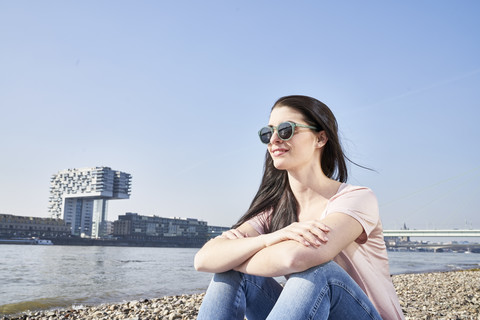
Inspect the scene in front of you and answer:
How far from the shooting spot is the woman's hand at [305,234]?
1.45m

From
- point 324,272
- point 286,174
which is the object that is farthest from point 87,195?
point 324,272

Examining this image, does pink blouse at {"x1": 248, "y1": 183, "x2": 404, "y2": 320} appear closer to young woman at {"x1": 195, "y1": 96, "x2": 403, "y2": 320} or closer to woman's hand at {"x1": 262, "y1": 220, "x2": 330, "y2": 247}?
young woman at {"x1": 195, "y1": 96, "x2": 403, "y2": 320}

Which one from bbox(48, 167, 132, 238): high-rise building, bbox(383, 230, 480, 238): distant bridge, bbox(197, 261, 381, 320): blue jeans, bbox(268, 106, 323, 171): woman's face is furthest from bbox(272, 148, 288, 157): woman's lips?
bbox(48, 167, 132, 238): high-rise building

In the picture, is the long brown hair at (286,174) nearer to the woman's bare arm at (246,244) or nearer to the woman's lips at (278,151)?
the woman's lips at (278,151)

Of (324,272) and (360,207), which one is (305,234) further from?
(360,207)

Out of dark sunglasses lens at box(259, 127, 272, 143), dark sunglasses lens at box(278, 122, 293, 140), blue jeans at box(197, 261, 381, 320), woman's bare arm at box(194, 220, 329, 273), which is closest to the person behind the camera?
blue jeans at box(197, 261, 381, 320)

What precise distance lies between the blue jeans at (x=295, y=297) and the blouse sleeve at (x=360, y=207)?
22 cm

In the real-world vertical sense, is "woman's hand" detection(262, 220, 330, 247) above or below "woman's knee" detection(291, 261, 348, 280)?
above

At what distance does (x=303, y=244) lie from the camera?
145 cm

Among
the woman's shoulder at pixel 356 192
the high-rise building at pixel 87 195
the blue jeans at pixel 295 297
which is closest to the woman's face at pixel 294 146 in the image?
the woman's shoulder at pixel 356 192

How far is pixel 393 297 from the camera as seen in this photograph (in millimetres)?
1617

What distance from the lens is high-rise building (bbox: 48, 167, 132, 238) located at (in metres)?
98.2

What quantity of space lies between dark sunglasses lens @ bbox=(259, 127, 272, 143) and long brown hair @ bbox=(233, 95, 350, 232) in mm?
131

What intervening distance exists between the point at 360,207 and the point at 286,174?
60 cm
